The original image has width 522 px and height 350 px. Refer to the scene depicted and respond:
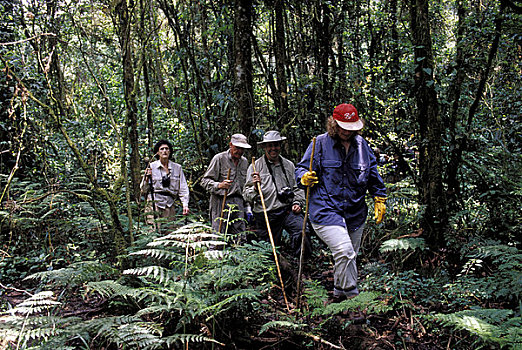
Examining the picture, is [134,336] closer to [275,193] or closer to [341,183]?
[341,183]

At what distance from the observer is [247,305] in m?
3.92

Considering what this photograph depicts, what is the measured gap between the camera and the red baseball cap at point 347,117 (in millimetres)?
4578

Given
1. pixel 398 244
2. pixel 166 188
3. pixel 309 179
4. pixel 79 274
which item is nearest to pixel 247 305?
pixel 309 179

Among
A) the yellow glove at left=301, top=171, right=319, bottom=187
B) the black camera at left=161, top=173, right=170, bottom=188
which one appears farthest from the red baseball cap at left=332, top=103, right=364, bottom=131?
the black camera at left=161, top=173, right=170, bottom=188

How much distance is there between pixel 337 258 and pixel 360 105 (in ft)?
13.8

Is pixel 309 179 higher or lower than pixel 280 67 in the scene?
lower

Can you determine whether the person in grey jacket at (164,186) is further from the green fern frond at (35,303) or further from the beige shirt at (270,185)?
the green fern frond at (35,303)

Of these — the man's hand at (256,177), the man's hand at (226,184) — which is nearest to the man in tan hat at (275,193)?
the man's hand at (256,177)

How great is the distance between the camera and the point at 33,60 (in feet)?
33.8

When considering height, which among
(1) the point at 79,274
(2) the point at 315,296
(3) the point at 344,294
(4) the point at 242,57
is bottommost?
(3) the point at 344,294

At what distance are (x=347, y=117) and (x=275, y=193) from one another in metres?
1.81

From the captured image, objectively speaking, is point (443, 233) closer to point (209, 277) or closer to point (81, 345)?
point (209, 277)

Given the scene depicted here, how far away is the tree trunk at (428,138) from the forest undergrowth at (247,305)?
1.09ft

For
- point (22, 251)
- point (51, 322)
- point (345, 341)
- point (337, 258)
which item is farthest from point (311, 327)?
point (22, 251)
